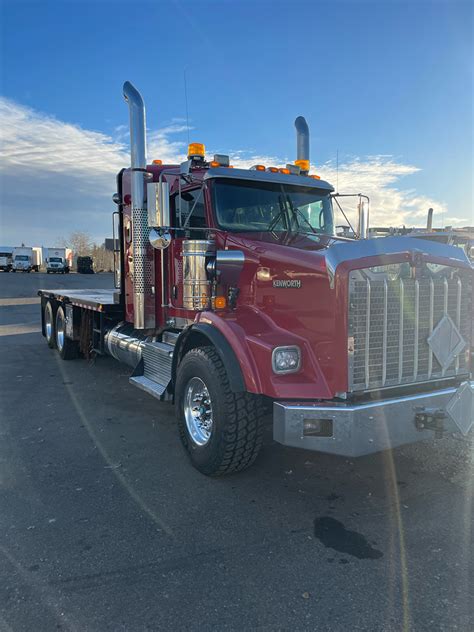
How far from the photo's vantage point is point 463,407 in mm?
3676

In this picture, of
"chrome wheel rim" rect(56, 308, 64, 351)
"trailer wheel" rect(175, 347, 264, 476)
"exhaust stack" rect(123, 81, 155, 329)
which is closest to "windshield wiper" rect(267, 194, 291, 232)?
"trailer wheel" rect(175, 347, 264, 476)

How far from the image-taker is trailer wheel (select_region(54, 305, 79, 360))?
30.2ft

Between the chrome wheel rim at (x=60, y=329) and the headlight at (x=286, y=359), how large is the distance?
22.5 ft

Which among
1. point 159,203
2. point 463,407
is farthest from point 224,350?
point 463,407

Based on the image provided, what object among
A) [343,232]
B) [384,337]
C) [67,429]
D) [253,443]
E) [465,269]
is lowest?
[67,429]

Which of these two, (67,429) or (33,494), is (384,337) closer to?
(33,494)

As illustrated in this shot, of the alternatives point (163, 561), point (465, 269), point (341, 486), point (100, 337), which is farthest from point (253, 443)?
point (100, 337)

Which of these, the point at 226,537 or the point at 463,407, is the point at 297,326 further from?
the point at 226,537

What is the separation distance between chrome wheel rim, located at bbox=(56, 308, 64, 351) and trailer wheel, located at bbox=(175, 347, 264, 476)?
5917 millimetres

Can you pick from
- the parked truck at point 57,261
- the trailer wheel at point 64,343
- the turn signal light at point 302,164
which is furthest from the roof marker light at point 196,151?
the parked truck at point 57,261

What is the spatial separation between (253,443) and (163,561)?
3.87 feet

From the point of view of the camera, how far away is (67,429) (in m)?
5.32

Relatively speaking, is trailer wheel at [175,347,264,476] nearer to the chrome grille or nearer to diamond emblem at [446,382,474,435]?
the chrome grille

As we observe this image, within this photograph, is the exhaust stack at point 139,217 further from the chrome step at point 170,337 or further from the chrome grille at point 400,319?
the chrome grille at point 400,319
